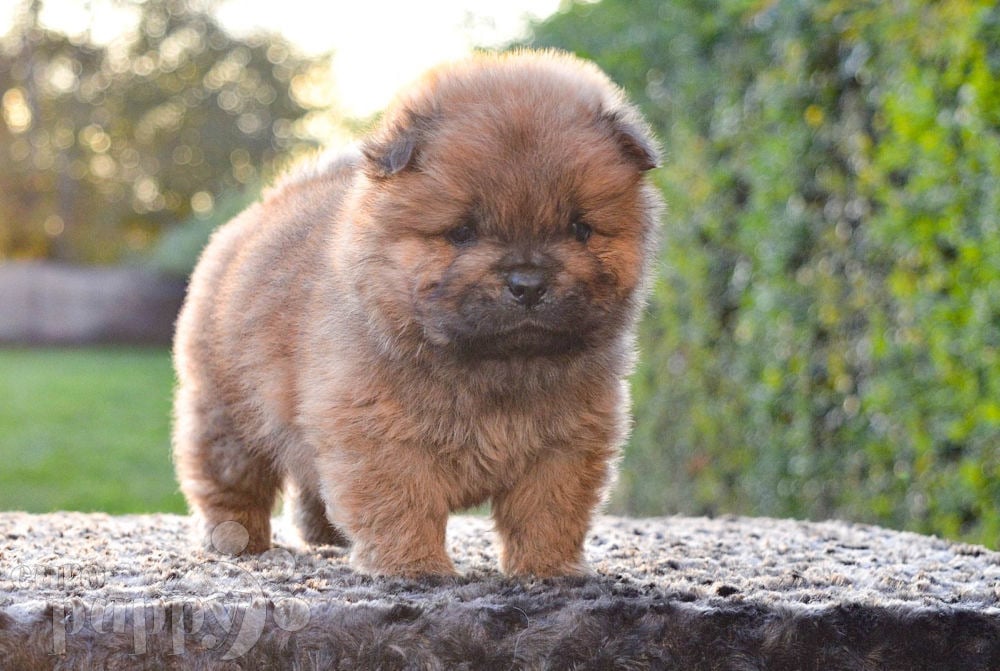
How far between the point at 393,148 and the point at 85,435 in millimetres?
10323

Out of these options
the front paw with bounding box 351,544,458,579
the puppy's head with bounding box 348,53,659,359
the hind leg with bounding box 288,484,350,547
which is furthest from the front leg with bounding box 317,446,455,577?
the hind leg with bounding box 288,484,350,547

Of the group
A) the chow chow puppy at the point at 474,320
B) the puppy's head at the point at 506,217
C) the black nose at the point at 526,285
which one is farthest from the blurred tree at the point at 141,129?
the black nose at the point at 526,285

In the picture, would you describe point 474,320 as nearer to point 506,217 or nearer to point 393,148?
point 506,217

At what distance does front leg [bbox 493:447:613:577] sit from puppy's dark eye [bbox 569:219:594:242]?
0.64 meters

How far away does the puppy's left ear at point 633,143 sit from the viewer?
308 cm

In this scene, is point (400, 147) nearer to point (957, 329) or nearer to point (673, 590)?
point (673, 590)

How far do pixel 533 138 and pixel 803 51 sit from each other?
2940 millimetres

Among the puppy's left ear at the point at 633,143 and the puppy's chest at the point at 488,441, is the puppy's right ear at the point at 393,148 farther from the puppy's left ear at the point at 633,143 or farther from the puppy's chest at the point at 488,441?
the puppy's chest at the point at 488,441

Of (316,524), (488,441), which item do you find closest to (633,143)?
(488,441)

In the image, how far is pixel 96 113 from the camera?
2823 centimetres

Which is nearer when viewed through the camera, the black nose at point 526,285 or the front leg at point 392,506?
the black nose at point 526,285

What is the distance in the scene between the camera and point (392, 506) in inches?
121

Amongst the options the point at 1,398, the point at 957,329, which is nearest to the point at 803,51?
the point at 957,329

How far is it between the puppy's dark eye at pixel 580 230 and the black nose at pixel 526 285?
0.18 m
